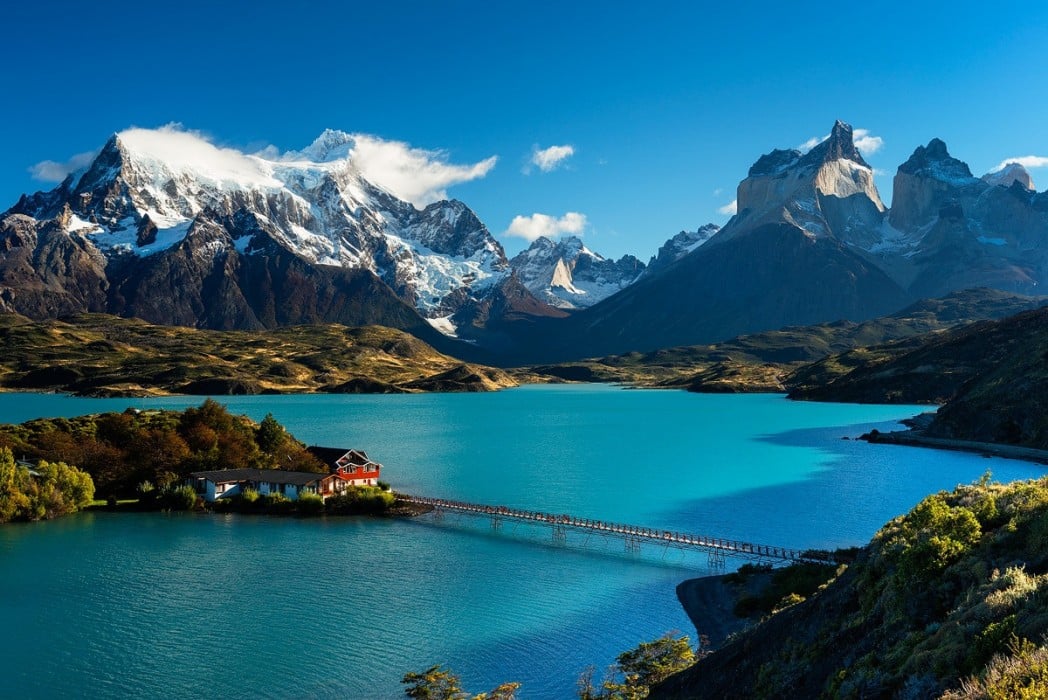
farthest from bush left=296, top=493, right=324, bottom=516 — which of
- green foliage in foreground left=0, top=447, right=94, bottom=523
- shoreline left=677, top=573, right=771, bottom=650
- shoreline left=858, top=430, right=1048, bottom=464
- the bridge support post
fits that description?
shoreline left=858, top=430, right=1048, bottom=464

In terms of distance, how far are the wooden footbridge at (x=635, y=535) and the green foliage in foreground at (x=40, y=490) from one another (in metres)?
37.3

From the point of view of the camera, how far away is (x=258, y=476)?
318 feet

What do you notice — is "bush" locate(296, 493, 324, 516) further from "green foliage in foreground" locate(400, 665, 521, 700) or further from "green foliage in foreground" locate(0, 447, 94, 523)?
"green foliage in foreground" locate(400, 665, 521, 700)

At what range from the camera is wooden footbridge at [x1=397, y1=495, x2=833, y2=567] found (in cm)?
6962

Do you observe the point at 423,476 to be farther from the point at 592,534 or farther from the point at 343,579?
the point at 343,579

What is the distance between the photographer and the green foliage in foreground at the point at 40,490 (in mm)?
83875

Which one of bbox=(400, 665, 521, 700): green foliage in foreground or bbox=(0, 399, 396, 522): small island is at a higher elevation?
bbox=(0, 399, 396, 522): small island

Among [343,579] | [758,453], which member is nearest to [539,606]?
[343,579]

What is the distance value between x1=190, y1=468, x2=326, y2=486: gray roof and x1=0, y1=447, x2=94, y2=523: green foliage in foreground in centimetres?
1288

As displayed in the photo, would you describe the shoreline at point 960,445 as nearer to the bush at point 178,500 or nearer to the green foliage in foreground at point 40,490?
the bush at point 178,500

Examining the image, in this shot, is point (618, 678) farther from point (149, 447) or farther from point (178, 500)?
point (149, 447)

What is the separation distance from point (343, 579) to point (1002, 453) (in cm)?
13007

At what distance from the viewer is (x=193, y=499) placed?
9306cm

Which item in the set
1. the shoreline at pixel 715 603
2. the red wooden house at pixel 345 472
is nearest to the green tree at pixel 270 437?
the red wooden house at pixel 345 472
